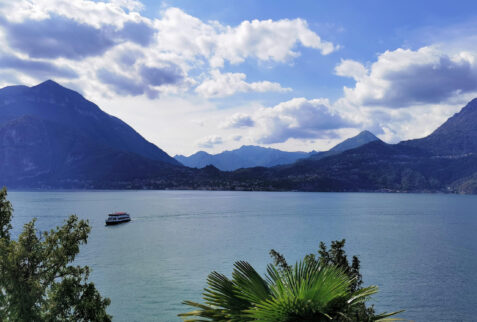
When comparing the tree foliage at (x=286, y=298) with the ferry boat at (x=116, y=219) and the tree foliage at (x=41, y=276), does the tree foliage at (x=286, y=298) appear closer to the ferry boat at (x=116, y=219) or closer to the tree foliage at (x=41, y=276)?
the tree foliage at (x=41, y=276)

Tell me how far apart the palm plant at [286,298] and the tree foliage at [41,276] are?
11.2 m

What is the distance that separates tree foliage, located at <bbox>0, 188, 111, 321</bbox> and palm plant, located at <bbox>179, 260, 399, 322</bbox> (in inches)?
439

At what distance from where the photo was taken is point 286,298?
297 inches

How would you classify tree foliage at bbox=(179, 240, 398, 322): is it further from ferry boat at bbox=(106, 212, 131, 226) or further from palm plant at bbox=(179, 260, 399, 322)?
ferry boat at bbox=(106, 212, 131, 226)

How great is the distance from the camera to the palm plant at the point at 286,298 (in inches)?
296

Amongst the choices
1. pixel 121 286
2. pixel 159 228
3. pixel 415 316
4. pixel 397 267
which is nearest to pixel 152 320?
pixel 121 286

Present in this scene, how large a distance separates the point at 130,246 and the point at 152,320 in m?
50.7

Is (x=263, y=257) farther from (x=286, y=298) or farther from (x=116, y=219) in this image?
(x=116, y=219)

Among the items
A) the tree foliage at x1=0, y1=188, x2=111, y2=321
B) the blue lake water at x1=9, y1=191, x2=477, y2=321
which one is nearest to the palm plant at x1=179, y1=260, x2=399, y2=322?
the tree foliage at x1=0, y1=188, x2=111, y2=321

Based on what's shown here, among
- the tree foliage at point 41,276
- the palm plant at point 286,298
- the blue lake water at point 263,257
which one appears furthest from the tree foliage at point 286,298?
the blue lake water at point 263,257

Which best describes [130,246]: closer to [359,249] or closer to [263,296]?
[359,249]

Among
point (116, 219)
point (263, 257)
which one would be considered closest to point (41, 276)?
point (263, 257)

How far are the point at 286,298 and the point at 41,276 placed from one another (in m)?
14.9

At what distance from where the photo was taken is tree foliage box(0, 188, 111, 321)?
16.2 meters
